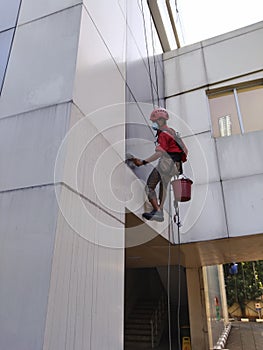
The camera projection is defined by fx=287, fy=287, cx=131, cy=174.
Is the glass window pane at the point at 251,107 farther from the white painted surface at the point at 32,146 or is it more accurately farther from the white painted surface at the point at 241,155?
the white painted surface at the point at 32,146

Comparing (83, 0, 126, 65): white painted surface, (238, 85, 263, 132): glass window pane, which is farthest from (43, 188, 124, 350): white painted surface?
(238, 85, 263, 132): glass window pane

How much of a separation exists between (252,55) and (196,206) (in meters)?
3.44

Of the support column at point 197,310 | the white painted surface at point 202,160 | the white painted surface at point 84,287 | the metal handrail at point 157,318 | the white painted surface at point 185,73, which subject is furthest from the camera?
the metal handrail at point 157,318

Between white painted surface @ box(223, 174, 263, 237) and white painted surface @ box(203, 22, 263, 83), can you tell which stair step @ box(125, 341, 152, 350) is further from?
white painted surface @ box(203, 22, 263, 83)

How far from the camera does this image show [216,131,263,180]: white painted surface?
514 cm

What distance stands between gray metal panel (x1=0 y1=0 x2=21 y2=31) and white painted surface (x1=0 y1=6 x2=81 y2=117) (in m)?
0.27

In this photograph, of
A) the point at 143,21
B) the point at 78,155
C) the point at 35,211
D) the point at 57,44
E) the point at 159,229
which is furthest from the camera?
the point at 143,21

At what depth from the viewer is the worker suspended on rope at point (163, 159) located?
3.78 meters

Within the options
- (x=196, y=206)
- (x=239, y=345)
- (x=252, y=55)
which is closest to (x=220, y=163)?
(x=196, y=206)

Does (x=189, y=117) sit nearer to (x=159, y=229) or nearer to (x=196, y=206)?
(x=196, y=206)

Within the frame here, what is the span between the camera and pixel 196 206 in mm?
5348

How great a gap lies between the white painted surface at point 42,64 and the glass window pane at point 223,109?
3744 millimetres

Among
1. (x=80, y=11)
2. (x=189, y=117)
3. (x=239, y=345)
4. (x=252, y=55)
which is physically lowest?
(x=239, y=345)

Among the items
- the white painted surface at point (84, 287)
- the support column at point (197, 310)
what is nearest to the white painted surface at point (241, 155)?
the white painted surface at point (84, 287)
